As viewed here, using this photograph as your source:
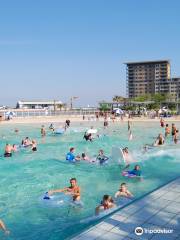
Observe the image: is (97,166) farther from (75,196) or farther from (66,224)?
(66,224)

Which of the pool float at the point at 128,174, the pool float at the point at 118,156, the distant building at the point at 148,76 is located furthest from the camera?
the distant building at the point at 148,76

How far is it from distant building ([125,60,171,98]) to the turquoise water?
410 ft

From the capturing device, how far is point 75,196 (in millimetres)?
9703

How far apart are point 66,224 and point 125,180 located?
15.2ft

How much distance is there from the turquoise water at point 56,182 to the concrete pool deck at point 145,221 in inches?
61.7

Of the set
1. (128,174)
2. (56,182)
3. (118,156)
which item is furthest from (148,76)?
(56,182)

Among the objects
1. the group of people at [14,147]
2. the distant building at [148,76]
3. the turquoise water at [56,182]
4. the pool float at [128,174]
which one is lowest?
the turquoise water at [56,182]

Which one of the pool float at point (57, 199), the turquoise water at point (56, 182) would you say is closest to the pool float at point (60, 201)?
the pool float at point (57, 199)

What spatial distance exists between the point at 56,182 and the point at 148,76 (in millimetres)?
136856

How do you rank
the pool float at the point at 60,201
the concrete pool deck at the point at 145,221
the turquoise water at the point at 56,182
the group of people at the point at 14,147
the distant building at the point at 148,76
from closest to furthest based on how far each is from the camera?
1. the concrete pool deck at the point at 145,221
2. the turquoise water at the point at 56,182
3. the pool float at the point at 60,201
4. the group of people at the point at 14,147
5. the distant building at the point at 148,76

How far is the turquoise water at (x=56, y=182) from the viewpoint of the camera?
8297 mm

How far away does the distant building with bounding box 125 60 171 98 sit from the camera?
143m

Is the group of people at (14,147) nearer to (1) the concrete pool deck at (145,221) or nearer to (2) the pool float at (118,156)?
(2) the pool float at (118,156)

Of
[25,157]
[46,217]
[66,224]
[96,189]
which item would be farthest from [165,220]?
[25,157]
